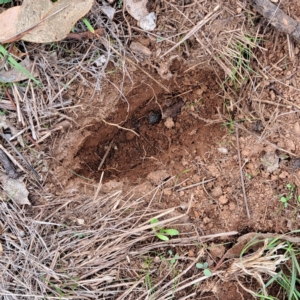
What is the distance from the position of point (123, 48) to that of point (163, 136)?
1.78ft

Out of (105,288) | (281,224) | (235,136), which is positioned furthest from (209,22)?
(105,288)

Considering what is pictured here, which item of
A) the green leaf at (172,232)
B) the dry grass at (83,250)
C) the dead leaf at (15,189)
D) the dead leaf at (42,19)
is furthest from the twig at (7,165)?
the green leaf at (172,232)

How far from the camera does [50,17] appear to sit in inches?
81.2

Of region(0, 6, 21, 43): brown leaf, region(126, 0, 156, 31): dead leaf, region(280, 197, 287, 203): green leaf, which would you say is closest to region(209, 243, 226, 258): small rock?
region(280, 197, 287, 203): green leaf

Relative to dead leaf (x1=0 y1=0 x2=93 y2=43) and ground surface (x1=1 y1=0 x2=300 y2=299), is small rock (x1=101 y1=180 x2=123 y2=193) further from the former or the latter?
dead leaf (x1=0 y1=0 x2=93 y2=43)

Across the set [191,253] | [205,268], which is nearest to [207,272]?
[205,268]

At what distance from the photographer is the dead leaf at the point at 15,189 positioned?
2.16 metres

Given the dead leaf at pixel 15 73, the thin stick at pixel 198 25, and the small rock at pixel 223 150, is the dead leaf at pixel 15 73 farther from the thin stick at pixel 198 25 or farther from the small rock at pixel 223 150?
the small rock at pixel 223 150

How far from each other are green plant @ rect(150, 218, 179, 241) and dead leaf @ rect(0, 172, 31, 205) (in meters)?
0.69

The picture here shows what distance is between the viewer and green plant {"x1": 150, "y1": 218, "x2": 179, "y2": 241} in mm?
2174

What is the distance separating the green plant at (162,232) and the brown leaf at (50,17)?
1.11 metres

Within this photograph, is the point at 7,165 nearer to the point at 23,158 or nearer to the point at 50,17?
the point at 23,158

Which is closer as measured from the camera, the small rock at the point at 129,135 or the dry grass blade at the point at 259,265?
the dry grass blade at the point at 259,265

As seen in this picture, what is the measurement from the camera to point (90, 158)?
2.33m
